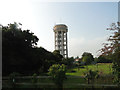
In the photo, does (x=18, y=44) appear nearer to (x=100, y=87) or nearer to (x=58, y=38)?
(x=100, y=87)

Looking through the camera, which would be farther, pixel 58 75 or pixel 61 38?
pixel 61 38

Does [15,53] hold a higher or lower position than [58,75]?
higher

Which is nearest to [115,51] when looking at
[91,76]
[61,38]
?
[91,76]

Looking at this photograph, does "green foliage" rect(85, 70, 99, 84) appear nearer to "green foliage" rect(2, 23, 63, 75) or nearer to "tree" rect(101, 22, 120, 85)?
"tree" rect(101, 22, 120, 85)

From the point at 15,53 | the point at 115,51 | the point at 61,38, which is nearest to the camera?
the point at 115,51

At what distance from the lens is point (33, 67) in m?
14.2

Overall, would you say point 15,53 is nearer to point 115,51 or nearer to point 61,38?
point 115,51

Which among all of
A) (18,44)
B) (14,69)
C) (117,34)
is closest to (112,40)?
(117,34)

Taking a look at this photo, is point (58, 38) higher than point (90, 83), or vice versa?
point (58, 38)

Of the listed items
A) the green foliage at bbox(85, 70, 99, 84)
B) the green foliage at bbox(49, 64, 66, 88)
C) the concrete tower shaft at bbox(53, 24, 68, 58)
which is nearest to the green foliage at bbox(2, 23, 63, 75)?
the green foliage at bbox(49, 64, 66, 88)

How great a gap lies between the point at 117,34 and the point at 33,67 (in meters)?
10.9

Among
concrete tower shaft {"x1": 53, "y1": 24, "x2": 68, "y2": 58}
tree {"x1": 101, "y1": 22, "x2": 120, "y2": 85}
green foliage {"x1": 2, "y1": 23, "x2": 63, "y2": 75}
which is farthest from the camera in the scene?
concrete tower shaft {"x1": 53, "y1": 24, "x2": 68, "y2": 58}

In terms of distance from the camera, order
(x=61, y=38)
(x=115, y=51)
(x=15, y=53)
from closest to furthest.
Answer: (x=115, y=51) < (x=15, y=53) < (x=61, y=38)

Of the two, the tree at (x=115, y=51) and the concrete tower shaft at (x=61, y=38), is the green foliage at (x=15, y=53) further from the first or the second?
the concrete tower shaft at (x=61, y=38)
